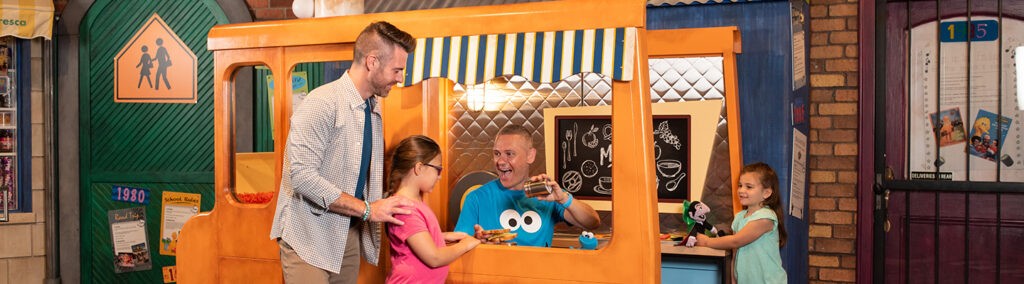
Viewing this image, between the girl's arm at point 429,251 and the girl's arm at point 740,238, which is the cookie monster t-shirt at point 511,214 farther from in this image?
the girl's arm at point 740,238

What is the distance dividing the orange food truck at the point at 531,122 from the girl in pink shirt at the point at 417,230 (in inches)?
15.7

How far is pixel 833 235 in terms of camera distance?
19.3 feet

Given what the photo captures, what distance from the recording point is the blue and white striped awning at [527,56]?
12.2 ft

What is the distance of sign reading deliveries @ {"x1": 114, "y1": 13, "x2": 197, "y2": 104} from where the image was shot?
7.05 m

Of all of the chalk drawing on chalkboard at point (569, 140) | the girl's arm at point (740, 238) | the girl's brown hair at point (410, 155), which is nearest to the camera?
the girl's brown hair at point (410, 155)

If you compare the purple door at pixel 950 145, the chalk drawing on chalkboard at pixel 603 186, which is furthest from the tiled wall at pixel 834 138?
the chalk drawing on chalkboard at pixel 603 186

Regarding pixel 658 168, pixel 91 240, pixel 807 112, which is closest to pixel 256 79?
pixel 91 240

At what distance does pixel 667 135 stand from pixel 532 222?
4.17 feet

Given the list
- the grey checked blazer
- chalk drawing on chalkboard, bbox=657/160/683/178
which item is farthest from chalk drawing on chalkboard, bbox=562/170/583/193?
the grey checked blazer

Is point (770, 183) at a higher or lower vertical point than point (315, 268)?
higher

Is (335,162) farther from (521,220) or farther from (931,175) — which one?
(931,175)

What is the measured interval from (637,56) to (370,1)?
2767 mm

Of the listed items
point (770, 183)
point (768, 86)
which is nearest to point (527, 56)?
point (770, 183)

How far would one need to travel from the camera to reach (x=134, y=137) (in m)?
7.25
